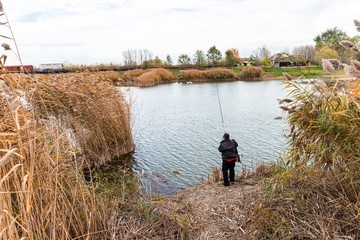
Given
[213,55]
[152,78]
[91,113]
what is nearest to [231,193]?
[91,113]

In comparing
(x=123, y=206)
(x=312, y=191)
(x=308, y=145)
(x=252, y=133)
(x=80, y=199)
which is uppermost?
(x=308, y=145)

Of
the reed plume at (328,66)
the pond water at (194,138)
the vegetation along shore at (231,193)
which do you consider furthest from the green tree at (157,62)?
the reed plume at (328,66)

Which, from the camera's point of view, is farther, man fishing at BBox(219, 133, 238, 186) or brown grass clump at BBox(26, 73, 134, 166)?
brown grass clump at BBox(26, 73, 134, 166)

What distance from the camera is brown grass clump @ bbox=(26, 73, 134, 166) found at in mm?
6406

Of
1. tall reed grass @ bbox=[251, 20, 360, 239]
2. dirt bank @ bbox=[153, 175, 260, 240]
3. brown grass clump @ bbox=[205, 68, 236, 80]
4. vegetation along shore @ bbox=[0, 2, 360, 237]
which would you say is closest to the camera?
vegetation along shore @ bbox=[0, 2, 360, 237]

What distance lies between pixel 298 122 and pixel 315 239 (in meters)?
1.78

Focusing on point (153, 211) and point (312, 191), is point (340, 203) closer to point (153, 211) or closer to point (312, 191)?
point (312, 191)

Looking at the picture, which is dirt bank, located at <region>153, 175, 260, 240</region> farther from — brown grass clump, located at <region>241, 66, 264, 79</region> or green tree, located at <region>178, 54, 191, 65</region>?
green tree, located at <region>178, 54, 191, 65</region>

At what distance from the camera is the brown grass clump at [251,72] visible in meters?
36.5

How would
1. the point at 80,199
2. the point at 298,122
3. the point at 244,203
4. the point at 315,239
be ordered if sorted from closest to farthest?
1. the point at 315,239
2. the point at 80,199
3. the point at 298,122
4. the point at 244,203

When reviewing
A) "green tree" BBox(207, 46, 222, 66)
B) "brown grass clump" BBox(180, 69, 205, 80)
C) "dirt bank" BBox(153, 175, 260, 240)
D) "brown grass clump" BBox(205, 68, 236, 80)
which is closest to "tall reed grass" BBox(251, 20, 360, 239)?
"dirt bank" BBox(153, 175, 260, 240)

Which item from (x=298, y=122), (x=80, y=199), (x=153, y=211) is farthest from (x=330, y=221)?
(x=80, y=199)

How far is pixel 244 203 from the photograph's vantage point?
169 inches

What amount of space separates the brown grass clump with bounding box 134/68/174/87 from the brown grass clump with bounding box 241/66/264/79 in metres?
12.7
